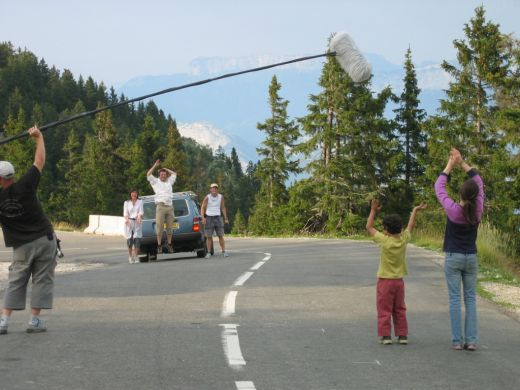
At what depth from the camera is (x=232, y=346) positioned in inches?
306

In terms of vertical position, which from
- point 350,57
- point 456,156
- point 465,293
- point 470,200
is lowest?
point 465,293

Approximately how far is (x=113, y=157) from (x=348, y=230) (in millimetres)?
76911

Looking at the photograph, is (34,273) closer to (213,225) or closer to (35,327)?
(35,327)

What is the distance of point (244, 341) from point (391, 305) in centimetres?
138

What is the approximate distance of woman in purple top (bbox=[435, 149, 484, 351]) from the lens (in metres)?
7.85

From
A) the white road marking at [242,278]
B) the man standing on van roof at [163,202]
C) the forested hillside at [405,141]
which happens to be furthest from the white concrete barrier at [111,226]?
the white road marking at [242,278]

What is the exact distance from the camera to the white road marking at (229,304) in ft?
33.1

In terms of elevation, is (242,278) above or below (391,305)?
below

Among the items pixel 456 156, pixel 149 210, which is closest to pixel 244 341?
pixel 456 156

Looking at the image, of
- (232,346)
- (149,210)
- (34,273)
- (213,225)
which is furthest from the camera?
(213,225)

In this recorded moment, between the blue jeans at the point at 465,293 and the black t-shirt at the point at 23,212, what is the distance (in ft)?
12.8

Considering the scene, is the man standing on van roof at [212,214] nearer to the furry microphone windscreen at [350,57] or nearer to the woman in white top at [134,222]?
the woman in white top at [134,222]

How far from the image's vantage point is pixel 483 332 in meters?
9.07

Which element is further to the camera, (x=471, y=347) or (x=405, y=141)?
(x=405, y=141)
